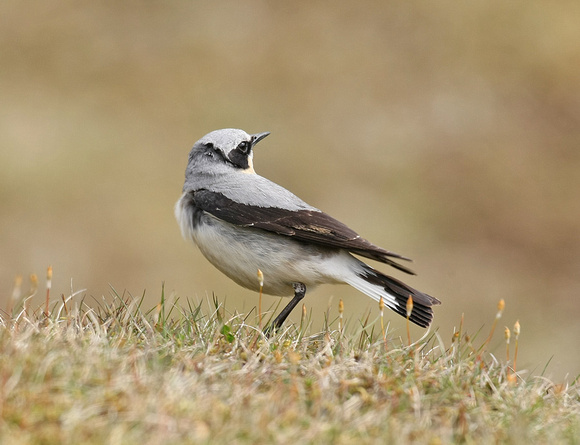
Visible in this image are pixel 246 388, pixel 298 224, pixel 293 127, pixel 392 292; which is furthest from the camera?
pixel 293 127

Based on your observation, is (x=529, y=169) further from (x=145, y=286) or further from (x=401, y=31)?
(x=145, y=286)

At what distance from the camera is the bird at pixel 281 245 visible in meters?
7.25

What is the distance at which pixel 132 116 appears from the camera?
62.8 feet

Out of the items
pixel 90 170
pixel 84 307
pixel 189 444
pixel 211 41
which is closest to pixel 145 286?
pixel 90 170

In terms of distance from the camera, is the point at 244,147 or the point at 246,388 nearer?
the point at 246,388

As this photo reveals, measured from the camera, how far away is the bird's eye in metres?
8.40

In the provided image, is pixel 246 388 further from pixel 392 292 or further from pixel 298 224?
pixel 392 292

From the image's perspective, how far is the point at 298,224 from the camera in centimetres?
728

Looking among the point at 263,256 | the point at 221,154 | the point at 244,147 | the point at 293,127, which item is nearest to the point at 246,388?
the point at 263,256

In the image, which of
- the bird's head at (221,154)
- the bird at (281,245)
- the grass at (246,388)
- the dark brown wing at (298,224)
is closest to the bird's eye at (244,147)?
the bird's head at (221,154)

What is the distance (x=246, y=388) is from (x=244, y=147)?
13.5 feet

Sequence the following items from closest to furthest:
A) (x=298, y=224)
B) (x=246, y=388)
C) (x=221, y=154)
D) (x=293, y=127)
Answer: (x=246, y=388) < (x=298, y=224) < (x=221, y=154) < (x=293, y=127)

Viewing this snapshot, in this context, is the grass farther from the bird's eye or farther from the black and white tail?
the bird's eye

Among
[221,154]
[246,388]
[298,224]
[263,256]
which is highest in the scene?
[221,154]
